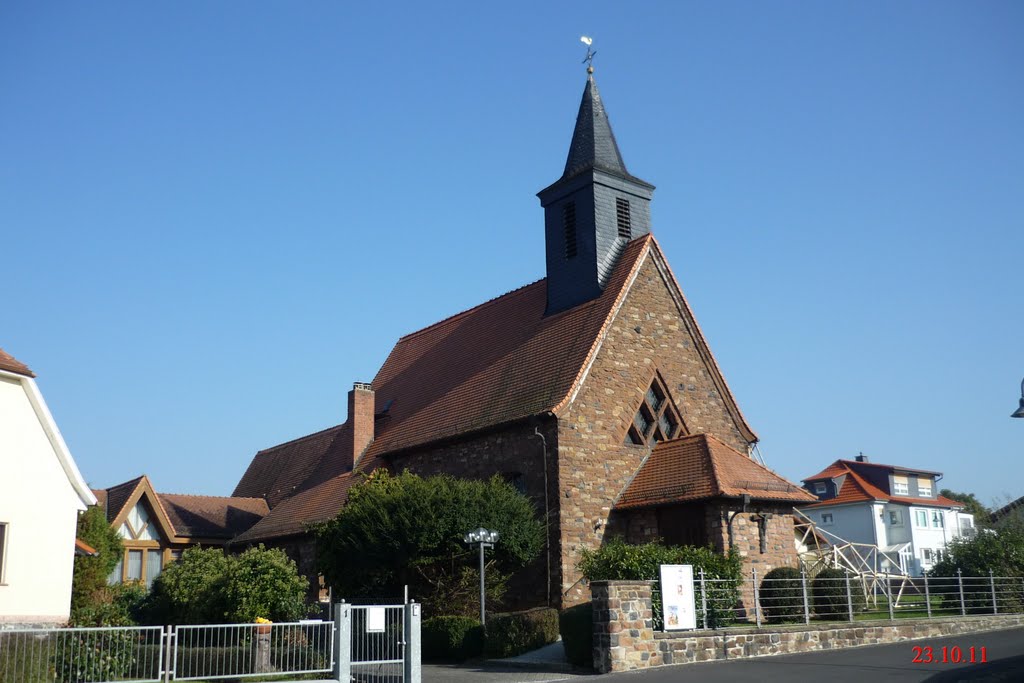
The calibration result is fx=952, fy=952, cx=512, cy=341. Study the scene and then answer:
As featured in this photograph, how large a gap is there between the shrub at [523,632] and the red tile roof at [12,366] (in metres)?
11.3

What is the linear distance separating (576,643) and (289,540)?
1833 cm

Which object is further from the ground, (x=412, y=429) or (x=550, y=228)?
(x=550, y=228)

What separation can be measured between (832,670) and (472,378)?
1725 centimetres

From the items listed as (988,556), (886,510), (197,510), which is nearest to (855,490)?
(886,510)

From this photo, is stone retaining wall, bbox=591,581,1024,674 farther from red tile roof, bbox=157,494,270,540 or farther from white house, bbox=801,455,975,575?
white house, bbox=801,455,975,575

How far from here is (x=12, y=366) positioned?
1955 cm

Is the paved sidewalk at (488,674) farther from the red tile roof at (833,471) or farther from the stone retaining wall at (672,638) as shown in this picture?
the red tile roof at (833,471)

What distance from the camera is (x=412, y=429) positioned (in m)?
31.8

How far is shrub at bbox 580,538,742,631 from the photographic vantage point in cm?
1961

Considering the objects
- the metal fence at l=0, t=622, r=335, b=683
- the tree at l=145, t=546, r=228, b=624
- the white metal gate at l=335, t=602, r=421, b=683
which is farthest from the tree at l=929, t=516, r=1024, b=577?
the tree at l=145, t=546, r=228, b=624

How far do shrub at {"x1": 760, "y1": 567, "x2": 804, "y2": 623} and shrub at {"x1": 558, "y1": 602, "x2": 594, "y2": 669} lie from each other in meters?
4.87

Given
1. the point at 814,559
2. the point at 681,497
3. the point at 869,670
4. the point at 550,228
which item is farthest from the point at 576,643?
the point at 550,228

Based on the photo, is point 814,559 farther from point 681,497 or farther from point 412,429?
point 412,429

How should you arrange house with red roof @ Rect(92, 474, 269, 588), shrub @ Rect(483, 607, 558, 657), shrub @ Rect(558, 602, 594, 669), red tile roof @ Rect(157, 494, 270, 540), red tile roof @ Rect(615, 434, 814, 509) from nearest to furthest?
shrub @ Rect(558, 602, 594, 669) → shrub @ Rect(483, 607, 558, 657) → red tile roof @ Rect(615, 434, 814, 509) → house with red roof @ Rect(92, 474, 269, 588) → red tile roof @ Rect(157, 494, 270, 540)
